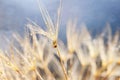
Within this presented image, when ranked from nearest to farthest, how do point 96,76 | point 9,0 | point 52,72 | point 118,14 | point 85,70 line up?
point 96,76, point 85,70, point 52,72, point 118,14, point 9,0

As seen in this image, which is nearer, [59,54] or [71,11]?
[59,54]

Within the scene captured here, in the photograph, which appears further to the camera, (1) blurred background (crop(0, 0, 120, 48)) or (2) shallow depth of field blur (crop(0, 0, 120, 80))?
(1) blurred background (crop(0, 0, 120, 48))

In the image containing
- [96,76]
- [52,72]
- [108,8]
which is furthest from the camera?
[108,8]

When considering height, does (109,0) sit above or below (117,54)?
below

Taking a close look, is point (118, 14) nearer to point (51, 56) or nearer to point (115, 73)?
point (51, 56)

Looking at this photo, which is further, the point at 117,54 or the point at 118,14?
the point at 118,14

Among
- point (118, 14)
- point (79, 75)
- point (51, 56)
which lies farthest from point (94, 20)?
point (79, 75)

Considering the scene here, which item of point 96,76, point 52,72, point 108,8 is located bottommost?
point 108,8

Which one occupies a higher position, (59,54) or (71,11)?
(59,54)

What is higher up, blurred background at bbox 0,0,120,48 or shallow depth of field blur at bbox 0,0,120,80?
shallow depth of field blur at bbox 0,0,120,80

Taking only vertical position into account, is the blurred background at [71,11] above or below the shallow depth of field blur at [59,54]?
below

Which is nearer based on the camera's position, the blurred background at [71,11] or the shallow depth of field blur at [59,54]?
the shallow depth of field blur at [59,54]
